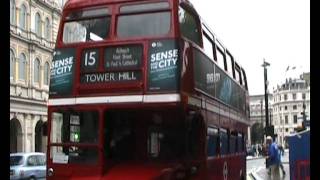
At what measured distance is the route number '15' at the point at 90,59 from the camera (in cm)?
1131

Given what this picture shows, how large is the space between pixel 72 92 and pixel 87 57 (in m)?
0.69

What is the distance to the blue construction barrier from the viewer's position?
988 centimetres

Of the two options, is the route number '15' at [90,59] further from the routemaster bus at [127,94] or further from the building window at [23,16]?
the building window at [23,16]

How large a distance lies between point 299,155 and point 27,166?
62.3 ft

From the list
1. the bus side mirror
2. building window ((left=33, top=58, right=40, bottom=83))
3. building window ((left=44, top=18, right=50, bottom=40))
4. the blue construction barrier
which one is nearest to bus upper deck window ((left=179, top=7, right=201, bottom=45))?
the bus side mirror

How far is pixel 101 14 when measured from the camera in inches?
464

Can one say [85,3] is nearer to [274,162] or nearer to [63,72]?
[63,72]

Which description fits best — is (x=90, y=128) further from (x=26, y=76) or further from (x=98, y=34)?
(x=26, y=76)

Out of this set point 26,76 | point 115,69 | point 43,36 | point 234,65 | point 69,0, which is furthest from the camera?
point 43,36

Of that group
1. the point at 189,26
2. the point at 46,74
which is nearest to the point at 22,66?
the point at 46,74

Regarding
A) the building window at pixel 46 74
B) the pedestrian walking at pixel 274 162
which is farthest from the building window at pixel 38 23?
the pedestrian walking at pixel 274 162

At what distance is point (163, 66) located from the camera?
425 inches

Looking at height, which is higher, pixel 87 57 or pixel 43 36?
pixel 43 36
